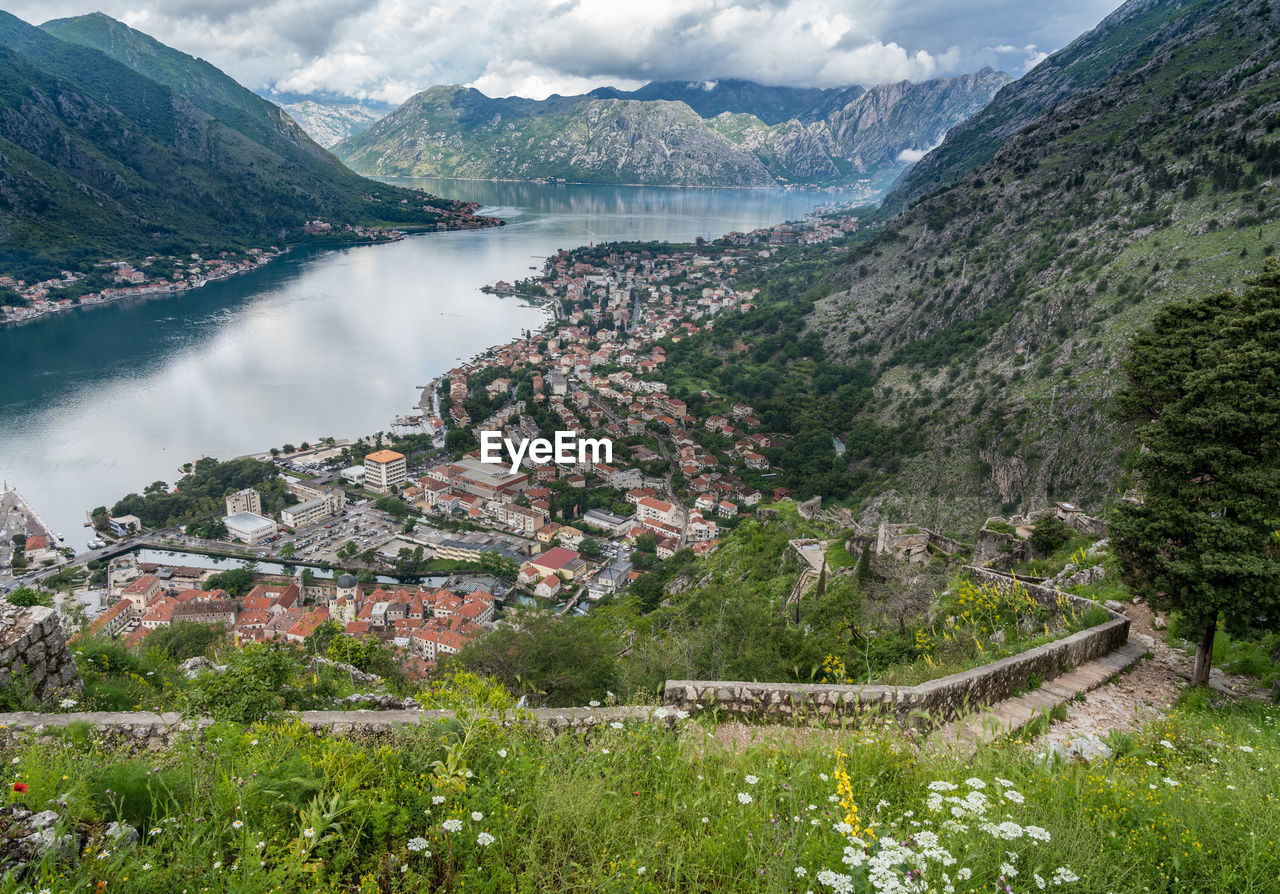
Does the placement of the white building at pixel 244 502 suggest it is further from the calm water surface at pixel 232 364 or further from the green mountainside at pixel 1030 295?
the green mountainside at pixel 1030 295

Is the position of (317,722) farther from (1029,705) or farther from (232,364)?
(232,364)

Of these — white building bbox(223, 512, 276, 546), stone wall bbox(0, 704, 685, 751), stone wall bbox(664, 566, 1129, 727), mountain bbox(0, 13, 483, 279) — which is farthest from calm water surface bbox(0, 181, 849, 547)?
stone wall bbox(664, 566, 1129, 727)

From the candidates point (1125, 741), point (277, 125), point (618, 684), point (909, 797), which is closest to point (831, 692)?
point (909, 797)

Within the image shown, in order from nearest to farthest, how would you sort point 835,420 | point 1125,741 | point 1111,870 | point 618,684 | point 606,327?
point 1111,870 < point 1125,741 < point 618,684 < point 835,420 < point 606,327

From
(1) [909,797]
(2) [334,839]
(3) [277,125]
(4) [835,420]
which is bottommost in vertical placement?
(4) [835,420]

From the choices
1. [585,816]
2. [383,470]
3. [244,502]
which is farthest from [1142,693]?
[244,502]

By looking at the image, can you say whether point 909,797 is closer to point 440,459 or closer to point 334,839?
point 334,839

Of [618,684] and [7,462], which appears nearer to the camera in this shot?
[618,684]

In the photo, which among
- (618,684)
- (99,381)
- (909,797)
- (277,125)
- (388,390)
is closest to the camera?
(909,797)
